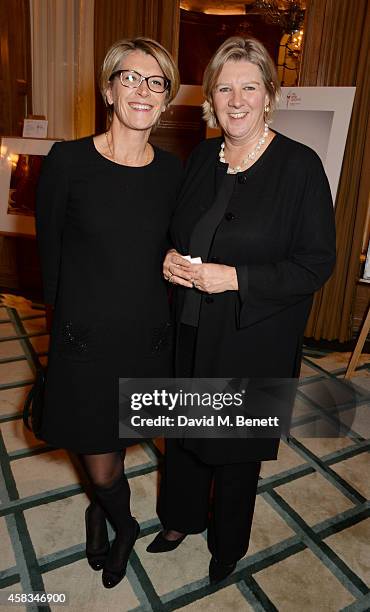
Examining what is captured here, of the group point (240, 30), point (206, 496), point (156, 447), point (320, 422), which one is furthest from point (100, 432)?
point (240, 30)

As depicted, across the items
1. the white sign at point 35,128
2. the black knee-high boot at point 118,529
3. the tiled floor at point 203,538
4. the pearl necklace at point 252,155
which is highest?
the white sign at point 35,128

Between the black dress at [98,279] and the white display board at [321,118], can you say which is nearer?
the black dress at [98,279]

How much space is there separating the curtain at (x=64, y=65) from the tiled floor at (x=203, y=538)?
3119mm

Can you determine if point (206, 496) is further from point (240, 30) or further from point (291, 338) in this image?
point (240, 30)

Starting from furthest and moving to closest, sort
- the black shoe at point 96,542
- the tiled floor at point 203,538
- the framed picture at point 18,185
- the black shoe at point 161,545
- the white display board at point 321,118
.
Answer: the framed picture at point 18,185, the white display board at point 321,118, the black shoe at point 161,545, the black shoe at point 96,542, the tiled floor at point 203,538

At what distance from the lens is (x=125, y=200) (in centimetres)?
169

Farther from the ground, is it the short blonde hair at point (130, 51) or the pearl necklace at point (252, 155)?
the short blonde hair at point (130, 51)

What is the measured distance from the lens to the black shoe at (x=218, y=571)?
202 centimetres

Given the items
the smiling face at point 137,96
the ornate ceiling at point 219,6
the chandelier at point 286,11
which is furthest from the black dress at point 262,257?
the ornate ceiling at point 219,6

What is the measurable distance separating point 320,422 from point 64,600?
202 cm

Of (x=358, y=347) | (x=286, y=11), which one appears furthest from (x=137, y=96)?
(x=286, y=11)

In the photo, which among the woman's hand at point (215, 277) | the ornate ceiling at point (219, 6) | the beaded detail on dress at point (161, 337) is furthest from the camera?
the ornate ceiling at point (219, 6)

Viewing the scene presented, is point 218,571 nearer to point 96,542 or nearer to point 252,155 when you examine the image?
point 96,542

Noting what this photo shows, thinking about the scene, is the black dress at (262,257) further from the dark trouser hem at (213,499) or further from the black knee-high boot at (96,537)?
the black knee-high boot at (96,537)
